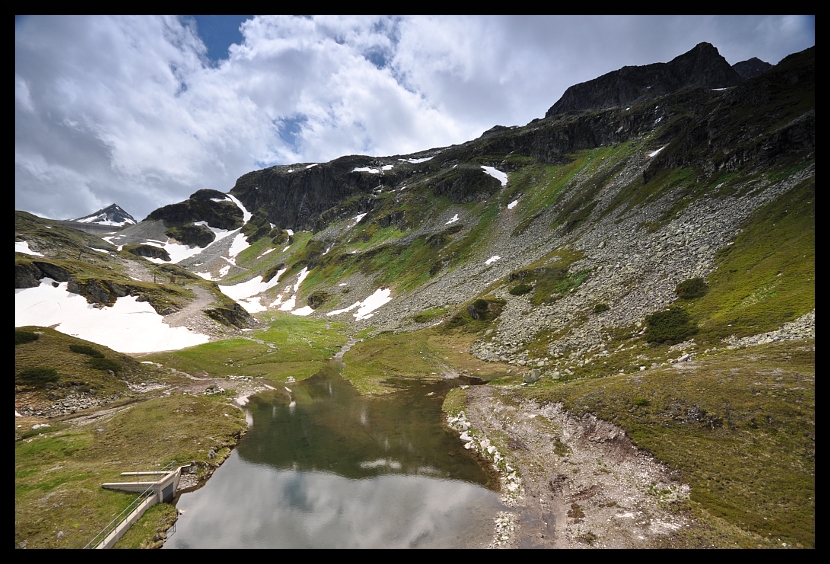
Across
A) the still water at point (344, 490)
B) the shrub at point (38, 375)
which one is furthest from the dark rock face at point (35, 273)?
the still water at point (344, 490)

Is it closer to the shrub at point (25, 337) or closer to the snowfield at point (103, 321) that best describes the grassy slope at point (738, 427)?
the shrub at point (25, 337)

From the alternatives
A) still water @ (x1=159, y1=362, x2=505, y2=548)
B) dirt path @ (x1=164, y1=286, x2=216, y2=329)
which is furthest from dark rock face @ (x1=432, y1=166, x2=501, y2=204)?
still water @ (x1=159, y1=362, x2=505, y2=548)

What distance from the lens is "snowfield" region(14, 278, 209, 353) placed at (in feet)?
207

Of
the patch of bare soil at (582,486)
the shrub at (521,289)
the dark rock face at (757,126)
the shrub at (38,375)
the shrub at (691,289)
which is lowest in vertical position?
the patch of bare soil at (582,486)

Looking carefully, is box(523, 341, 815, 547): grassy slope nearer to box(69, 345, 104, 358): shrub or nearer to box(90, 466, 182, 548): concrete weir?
box(90, 466, 182, 548): concrete weir

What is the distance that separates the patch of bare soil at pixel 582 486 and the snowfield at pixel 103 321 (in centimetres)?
6519

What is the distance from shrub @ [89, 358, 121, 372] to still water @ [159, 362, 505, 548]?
23.4 m

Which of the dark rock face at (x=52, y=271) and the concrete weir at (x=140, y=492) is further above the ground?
the dark rock face at (x=52, y=271)

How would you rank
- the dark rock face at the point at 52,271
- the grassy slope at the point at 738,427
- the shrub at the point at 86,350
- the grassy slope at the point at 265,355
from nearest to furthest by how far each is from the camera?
the grassy slope at the point at 738,427 → the shrub at the point at 86,350 → the grassy slope at the point at 265,355 → the dark rock face at the point at 52,271

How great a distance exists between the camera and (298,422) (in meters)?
36.8

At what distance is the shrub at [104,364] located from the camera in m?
43.5
